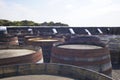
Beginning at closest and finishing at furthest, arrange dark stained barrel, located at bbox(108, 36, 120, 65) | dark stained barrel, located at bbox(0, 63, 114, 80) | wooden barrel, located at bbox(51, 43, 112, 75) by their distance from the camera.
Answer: dark stained barrel, located at bbox(0, 63, 114, 80) → wooden barrel, located at bbox(51, 43, 112, 75) → dark stained barrel, located at bbox(108, 36, 120, 65)

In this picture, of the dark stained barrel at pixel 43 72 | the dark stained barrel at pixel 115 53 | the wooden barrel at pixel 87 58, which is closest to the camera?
the dark stained barrel at pixel 43 72

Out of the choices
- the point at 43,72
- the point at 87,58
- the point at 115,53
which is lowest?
the point at 115,53

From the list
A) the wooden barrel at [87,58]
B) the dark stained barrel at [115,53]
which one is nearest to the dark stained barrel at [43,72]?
the wooden barrel at [87,58]

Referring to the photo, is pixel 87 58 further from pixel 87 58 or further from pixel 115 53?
pixel 115 53

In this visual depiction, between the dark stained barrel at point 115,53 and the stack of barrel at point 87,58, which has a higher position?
the stack of barrel at point 87,58

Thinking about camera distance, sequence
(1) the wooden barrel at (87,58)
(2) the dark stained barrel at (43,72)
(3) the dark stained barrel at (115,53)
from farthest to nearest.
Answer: (3) the dark stained barrel at (115,53) → (1) the wooden barrel at (87,58) → (2) the dark stained barrel at (43,72)

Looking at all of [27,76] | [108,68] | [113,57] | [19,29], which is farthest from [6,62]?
[19,29]

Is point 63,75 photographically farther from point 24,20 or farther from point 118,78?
point 24,20

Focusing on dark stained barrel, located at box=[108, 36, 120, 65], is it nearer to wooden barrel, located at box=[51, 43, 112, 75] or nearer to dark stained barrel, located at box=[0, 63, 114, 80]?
wooden barrel, located at box=[51, 43, 112, 75]

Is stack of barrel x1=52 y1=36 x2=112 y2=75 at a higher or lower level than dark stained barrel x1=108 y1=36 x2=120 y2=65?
higher

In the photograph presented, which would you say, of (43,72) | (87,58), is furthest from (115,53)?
(43,72)

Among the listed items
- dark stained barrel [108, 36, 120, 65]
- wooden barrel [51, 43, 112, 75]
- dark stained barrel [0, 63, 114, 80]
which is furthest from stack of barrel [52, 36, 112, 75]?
dark stained barrel [108, 36, 120, 65]

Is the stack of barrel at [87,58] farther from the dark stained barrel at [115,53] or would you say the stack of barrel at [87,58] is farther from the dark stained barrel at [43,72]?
the dark stained barrel at [115,53]

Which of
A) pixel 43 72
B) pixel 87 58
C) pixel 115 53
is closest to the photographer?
pixel 43 72
